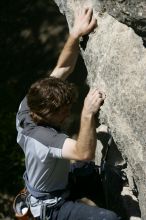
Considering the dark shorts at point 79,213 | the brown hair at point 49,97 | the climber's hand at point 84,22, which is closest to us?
the brown hair at point 49,97

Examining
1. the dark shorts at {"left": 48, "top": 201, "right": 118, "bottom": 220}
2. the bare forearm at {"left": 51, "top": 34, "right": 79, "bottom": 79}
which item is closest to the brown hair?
the bare forearm at {"left": 51, "top": 34, "right": 79, "bottom": 79}

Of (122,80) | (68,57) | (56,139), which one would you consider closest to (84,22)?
(68,57)

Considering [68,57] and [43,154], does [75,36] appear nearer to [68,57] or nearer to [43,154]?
[68,57]

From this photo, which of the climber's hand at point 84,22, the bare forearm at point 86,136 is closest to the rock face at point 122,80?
the climber's hand at point 84,22

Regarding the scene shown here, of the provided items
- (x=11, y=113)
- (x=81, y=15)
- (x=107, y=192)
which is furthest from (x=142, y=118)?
(x=11, y=113)

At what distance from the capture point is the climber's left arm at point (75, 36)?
12.8 feet

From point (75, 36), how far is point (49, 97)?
0.60 m

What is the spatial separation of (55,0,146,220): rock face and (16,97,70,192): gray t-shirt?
39 centimetres

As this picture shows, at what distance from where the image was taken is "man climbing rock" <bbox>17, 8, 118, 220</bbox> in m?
3.52

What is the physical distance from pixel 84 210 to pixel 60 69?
1117 mm

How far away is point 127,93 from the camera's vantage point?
355 centimetres

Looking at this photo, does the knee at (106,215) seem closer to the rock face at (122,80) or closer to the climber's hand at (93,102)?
the rock face at (122,80)

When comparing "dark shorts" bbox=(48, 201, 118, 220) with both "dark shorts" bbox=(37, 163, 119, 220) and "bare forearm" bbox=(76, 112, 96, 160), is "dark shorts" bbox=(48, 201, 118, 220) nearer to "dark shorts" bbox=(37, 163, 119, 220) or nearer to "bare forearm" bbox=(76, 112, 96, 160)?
"dark shorts" bbox=(37, 163, 119, 220)

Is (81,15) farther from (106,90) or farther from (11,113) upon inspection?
(11,113)
